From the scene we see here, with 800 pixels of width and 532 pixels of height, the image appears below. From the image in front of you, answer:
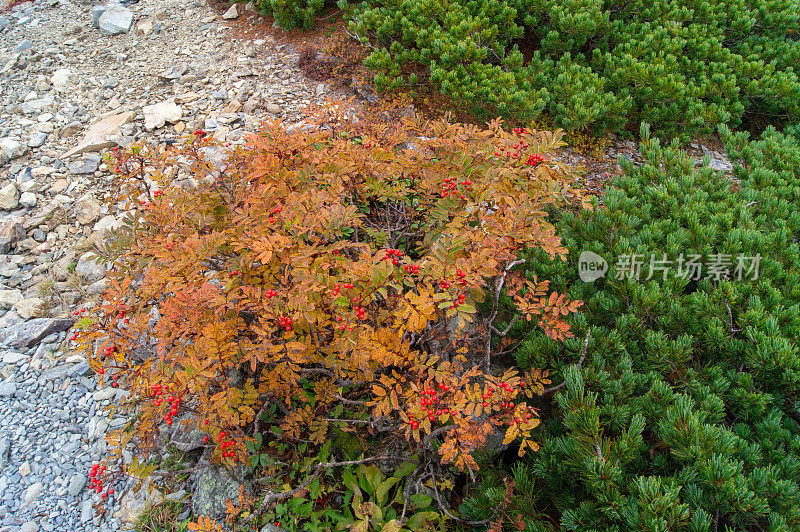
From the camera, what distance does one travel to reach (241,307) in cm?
240

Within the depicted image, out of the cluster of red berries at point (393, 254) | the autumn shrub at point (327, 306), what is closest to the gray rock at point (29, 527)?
the autumn shrub at point (327, 306)

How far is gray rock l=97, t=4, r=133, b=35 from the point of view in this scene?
7.19m

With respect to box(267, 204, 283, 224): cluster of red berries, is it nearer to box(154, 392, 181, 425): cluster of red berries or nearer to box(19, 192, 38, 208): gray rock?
box(154, 392, 181, 425): cluster of red berries

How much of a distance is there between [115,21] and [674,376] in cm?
887

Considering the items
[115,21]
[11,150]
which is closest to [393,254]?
[11,150]

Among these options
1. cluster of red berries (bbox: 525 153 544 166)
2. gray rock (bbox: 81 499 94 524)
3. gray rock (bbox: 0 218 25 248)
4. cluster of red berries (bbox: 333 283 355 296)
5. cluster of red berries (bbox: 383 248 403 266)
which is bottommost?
gray rock (bbox: 81 499 94 524)

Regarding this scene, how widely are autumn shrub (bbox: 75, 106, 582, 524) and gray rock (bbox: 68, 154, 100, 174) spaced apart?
2285mm

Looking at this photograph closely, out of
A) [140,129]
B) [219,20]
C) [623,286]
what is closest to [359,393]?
[623,286]

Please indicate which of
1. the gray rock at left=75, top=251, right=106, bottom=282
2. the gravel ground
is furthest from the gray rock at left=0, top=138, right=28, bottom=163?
the gray rock at left=75, top=251, right=106, bottom=282

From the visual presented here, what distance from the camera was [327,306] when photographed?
2.43 meters

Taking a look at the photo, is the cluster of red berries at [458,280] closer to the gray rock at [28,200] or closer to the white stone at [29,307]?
the white stone at [29,307]

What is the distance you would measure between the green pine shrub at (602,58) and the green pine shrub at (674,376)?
62.1 inches

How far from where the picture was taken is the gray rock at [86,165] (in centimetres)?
500

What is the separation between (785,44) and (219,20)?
758 cm
